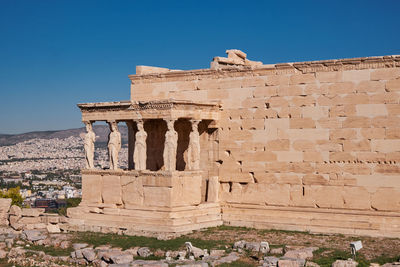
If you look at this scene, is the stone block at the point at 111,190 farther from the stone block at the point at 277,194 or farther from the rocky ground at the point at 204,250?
the stone block at the point at 277,194

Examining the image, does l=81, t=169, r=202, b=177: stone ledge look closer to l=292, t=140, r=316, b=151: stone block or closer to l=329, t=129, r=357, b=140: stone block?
l=292, t=140, r=316, b=151: stone block

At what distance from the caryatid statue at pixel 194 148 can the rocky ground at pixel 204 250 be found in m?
1.97

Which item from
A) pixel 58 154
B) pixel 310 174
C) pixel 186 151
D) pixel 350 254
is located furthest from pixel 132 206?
pixel 58 154

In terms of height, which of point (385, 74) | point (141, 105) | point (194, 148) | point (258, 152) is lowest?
point (258, 152)

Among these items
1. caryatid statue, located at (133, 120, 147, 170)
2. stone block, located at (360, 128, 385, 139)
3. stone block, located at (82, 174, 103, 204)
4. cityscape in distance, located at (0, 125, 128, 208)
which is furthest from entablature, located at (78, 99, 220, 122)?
cityscape in distance, located at (0, 125, 128, 208)

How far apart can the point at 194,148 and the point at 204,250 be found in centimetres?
427

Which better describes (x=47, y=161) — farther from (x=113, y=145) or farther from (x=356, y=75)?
(x=356, y=75)

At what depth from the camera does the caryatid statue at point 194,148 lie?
67.6ft

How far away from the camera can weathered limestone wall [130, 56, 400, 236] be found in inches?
731

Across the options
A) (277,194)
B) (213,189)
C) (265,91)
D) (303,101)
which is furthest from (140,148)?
(303,101)

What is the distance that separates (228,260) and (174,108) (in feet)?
17.8

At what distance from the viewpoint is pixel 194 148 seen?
20.6 m

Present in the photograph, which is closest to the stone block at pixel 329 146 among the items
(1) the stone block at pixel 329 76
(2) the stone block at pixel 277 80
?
(1) the stone block at pixel 329 76

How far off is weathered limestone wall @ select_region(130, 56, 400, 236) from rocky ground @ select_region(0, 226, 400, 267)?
890 millimetres
